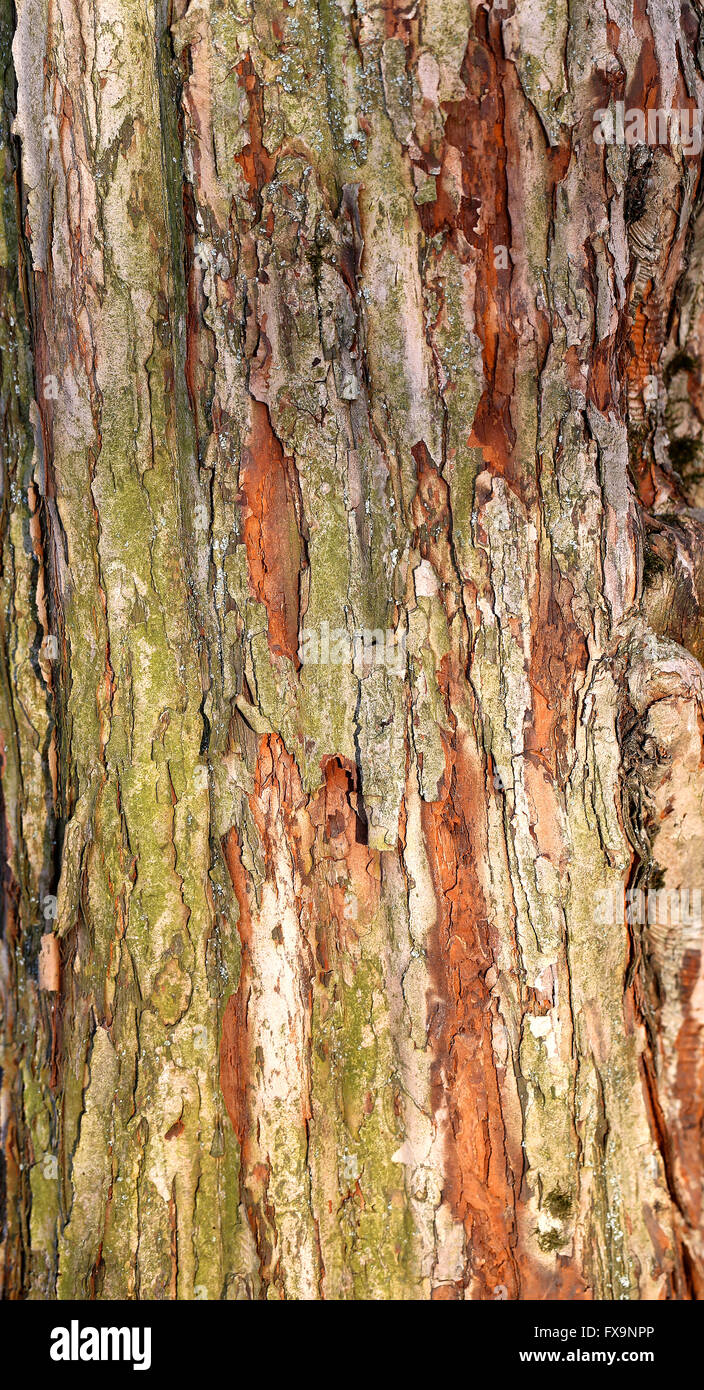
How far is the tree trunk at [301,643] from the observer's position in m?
1.20

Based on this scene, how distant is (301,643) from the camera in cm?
122

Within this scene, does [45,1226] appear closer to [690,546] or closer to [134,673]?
[134,673]

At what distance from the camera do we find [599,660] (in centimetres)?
126

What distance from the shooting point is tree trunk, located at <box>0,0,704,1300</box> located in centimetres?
120

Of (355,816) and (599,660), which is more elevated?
(599,660)

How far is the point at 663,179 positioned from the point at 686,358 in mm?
272

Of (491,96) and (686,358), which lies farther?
(686,358)

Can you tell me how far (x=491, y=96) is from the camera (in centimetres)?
119

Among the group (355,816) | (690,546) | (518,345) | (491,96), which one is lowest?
(355,816)

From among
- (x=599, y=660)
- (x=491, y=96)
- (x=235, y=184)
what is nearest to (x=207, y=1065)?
(x=599, y=660)

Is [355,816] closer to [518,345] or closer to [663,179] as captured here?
[518,345]
